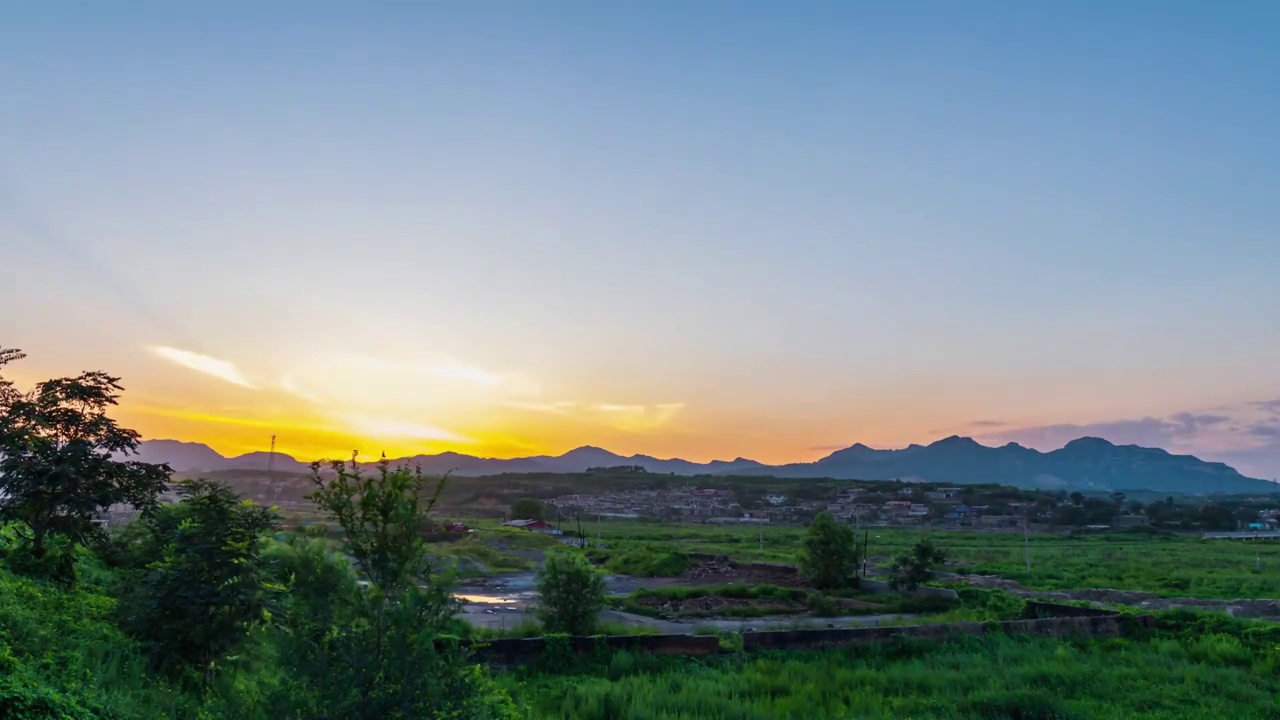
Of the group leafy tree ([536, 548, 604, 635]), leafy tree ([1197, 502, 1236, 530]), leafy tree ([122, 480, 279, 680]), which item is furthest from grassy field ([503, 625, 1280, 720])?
leafy tree ([1197, 502, 1236, 530])

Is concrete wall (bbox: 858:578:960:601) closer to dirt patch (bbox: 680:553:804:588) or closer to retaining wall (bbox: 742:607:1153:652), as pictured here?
dirt patch (bbox: 680:553:804:588)

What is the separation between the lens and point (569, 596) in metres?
18.1

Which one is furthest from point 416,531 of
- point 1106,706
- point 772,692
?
point 1106,706

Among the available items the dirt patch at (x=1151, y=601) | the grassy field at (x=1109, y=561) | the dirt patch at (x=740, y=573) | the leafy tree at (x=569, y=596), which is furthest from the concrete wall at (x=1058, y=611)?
the leafy tree at (x=569, y=596)

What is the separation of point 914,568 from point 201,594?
27043 millimetres

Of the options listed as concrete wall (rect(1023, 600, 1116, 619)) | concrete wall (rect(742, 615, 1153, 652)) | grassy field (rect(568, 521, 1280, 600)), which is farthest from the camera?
grassy field (rect(568, 521, 1280, 600))

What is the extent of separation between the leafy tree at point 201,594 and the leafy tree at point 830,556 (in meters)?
26.3

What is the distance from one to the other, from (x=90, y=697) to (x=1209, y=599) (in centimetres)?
3257

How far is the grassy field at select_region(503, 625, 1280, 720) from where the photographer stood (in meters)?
12.2

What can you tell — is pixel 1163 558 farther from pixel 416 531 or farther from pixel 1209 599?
pixel 416 531

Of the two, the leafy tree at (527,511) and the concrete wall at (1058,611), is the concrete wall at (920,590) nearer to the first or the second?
the concrete wall at (1058,611)

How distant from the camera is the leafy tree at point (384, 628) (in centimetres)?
518

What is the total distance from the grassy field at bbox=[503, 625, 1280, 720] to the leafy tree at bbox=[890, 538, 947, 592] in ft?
43.7

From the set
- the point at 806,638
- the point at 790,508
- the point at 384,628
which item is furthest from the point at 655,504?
the point at 384,628
